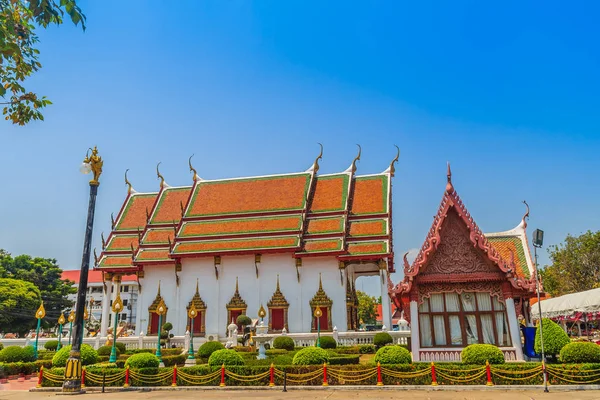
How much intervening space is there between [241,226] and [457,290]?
18.6 meters

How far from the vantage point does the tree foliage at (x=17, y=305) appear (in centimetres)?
4175

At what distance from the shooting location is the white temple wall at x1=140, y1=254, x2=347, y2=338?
28.3 metres

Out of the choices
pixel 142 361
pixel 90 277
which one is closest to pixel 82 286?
pixel 142 361

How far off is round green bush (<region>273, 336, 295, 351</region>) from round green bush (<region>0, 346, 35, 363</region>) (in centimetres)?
1097

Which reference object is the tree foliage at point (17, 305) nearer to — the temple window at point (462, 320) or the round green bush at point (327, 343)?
the round green bush at point (327, 343)

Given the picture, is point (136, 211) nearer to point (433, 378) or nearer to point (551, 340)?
point (433, 378)

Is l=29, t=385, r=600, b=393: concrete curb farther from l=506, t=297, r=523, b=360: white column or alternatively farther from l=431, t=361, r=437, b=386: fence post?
l=506, t=297, r=523, b=360: white column

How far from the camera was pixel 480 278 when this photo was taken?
14.6 metres

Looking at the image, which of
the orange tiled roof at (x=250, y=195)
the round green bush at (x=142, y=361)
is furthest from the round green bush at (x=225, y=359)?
the orange tiled roof at (x=250, y=195)

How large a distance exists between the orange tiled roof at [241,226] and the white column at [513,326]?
54.2ft

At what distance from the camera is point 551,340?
44.5ft

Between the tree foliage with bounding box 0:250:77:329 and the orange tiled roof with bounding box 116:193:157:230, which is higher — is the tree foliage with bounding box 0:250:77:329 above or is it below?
below

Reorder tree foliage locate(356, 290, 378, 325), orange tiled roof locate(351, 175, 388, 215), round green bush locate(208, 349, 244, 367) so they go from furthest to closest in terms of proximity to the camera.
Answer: tree foliage locate(356, 290, 378, 325) → orange tiled roof locate(351, 175, 388, 215) → round green bush locate(208, 349, 244, 367)

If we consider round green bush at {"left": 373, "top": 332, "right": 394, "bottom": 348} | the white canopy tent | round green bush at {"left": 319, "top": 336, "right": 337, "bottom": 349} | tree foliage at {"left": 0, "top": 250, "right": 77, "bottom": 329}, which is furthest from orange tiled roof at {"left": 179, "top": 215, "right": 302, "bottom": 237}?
tree foliage at {"left": 0, "top": 250, "right": 77, "bottom": 329}
